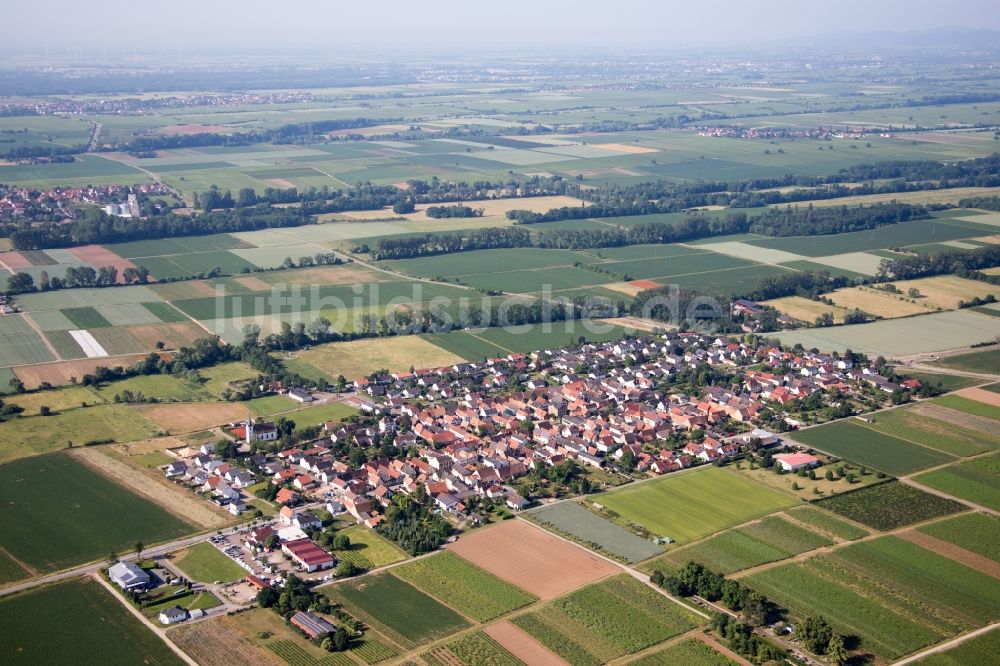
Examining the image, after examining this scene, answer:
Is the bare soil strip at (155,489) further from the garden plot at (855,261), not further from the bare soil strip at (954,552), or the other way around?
the garden plot at (855,261)

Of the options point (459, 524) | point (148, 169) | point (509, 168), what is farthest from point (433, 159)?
point (459, 524)

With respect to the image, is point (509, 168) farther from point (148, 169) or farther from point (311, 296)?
point (311, 296)

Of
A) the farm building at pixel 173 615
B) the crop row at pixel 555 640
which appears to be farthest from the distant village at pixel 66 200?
the crop row at pixel 555 640

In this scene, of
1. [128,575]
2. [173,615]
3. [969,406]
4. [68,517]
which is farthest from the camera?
[969,406]

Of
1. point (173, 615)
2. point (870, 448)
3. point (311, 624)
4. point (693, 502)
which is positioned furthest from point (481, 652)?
point (870, 448)

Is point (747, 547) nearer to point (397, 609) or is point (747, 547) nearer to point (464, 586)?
point (464, 586)
